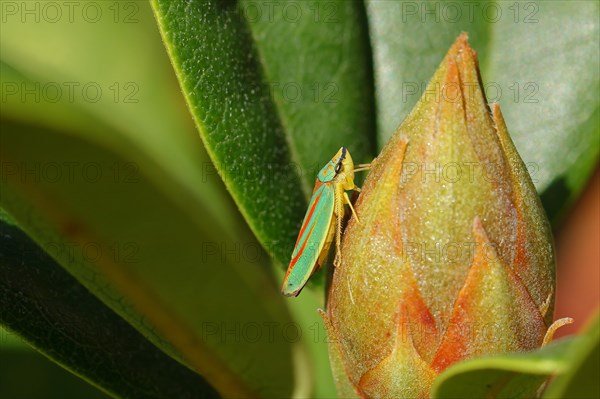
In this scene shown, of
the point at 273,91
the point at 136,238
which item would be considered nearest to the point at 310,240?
the point at 273,91

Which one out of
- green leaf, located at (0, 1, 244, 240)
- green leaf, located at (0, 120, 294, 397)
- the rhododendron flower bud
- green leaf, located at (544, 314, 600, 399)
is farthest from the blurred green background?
green leaf, located at (544, 314, 600, 399)

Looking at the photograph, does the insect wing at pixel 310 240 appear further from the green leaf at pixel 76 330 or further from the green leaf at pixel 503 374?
the green leaf at pixel 503 374

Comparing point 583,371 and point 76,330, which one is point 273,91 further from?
point 583,371

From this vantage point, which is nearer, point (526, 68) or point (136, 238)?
point (136, 238)

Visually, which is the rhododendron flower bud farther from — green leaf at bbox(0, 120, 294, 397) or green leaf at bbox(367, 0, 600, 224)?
green leaf at bbox(367, 0, 600, 224)

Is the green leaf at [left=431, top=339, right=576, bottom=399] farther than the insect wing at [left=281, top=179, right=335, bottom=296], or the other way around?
the insect wing at [left=281, top=179, right=335, bottom=296]

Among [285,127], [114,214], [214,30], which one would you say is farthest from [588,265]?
[114,214]
